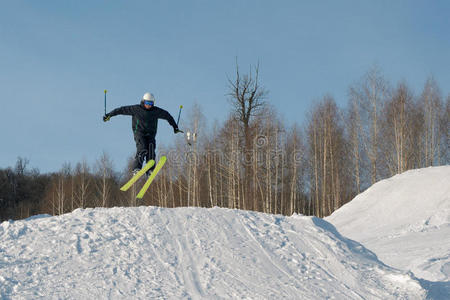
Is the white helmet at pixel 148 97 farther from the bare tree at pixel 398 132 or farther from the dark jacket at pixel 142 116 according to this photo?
the bare tree at pixel 398 132

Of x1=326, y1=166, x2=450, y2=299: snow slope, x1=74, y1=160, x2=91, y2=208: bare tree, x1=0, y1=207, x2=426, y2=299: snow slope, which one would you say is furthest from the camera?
x1=74, y1=160, x2=91, y2=208: bare tree

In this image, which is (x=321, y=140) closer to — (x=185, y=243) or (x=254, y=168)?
(x=254, y=168)

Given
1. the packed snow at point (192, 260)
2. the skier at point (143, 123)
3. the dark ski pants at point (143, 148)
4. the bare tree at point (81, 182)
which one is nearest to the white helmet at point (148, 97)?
the skier at point (143, 123)

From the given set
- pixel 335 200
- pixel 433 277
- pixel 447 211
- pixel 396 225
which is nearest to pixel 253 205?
pixel 335 200

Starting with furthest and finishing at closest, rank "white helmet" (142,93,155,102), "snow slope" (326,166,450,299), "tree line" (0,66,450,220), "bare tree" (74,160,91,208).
Answer: "bare tree" (74,160,91,208), "tree line" (0,66,450,220), "snow slope" (326,166,450,299), "white helmet" (142,93,155,102)

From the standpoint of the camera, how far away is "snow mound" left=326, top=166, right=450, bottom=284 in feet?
39.1

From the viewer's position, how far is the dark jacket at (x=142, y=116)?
9438mm

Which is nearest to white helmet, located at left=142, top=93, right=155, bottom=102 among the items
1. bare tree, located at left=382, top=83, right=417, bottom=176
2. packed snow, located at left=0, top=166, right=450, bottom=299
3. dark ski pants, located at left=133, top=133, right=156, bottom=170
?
dark ski pants, located at left=133, top=133, right=156, bottom=170

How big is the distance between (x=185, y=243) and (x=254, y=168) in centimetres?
1410

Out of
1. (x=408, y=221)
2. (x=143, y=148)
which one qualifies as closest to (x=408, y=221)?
(x=408, y=221)

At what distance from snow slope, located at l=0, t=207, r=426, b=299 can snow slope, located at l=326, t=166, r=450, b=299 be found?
3437 mm

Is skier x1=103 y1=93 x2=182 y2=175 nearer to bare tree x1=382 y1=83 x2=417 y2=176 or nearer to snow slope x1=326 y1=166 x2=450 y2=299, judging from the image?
snow slope x1=326 y1=166 x2=450 y2=299

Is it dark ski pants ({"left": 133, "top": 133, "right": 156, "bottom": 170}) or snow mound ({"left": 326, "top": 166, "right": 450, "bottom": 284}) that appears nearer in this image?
dark ski pants ({"left": 133, "top": 133, "right": 156, "bottom": 170})

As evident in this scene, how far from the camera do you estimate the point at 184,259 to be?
7.77 meters
